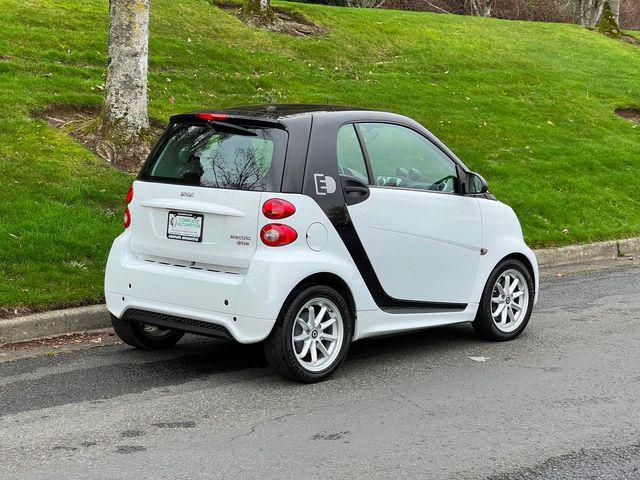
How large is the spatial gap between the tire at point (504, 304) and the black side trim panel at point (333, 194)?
112 centimetres

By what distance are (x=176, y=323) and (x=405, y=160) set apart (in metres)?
2.02

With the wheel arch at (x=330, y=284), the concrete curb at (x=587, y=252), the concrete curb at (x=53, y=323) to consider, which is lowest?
the concrete curb at (x=53, y=323)

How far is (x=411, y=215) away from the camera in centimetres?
660

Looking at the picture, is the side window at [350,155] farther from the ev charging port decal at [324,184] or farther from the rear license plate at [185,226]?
the rear license plate at [185,226]

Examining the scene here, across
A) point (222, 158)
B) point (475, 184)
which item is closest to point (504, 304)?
point (475, 184)

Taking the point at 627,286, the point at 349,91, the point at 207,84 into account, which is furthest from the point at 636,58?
the point at 627,286

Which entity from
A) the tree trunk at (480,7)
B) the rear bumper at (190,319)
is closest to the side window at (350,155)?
the rear bumper at (190,319)

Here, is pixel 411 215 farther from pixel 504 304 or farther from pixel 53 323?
pixel 53 323

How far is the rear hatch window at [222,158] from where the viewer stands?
19.5 ft

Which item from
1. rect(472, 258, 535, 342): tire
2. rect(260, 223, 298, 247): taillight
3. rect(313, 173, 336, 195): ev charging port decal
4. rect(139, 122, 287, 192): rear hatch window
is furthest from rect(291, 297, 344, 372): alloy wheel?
rect(472, 258, 535, 342): tire

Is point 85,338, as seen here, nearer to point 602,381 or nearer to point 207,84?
point 602,381

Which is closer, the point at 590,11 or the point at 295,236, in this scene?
the point at 295,236

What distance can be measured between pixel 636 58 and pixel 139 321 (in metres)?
21.2

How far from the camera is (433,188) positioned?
22.6ft
